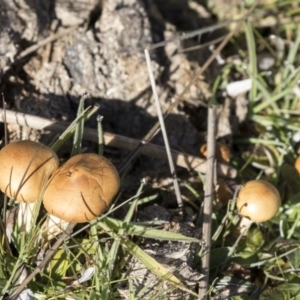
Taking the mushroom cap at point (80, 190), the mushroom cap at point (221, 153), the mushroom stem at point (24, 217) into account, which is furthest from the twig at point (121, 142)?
the mushroom cap at point (80, 190)

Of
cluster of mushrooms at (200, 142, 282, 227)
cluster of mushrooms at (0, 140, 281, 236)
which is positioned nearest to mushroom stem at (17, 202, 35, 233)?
cluster of mushrooms at (0, 140, 281, 236)

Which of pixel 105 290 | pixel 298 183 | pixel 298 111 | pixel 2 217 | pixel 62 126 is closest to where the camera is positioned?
pixel 105 290

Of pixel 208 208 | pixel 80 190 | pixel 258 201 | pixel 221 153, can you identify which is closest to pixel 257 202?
pixel 258 201

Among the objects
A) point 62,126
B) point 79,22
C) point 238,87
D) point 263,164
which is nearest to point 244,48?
point 238,87

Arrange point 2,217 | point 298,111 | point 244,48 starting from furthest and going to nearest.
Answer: point 244,48 < point 298,111 < point 2,217

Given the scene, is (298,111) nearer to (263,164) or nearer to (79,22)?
(263,164)

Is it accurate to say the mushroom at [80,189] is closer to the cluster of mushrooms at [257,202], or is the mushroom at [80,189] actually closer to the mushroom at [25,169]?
the mushroom at [25,169]
